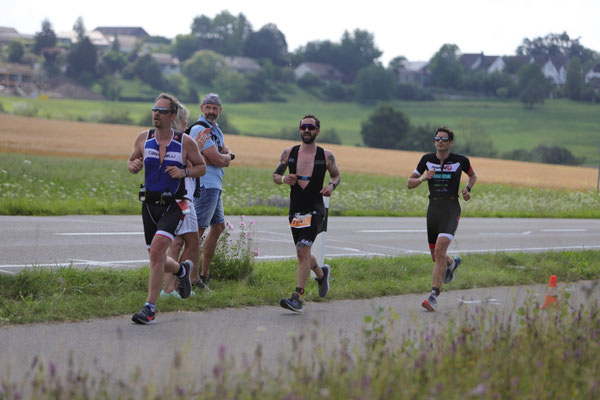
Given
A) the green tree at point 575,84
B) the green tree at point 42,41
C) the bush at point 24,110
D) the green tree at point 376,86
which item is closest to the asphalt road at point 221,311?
the bush at point 24,110

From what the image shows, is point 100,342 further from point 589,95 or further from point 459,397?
point 589,95

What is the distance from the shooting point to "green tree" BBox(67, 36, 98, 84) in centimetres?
13362

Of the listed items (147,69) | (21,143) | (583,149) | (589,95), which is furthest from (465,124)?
(21,143)

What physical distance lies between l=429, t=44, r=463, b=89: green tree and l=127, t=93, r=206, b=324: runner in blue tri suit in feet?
470

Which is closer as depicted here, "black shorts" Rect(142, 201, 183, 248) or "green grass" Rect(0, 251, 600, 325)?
"black shorts" Rect(142, 201, 183, 248)

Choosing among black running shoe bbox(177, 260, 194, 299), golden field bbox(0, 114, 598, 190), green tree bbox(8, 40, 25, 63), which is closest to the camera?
black running shoe bbox(177, 260, 194, 299)

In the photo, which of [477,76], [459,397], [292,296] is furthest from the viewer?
[477,76]

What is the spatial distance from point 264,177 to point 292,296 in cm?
3295

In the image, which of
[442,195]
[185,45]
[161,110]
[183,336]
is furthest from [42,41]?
[183,336]

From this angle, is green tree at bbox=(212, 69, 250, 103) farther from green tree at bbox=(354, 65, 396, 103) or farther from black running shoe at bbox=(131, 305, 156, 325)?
black running shoe at bbox=(131, 305, 156, 325)

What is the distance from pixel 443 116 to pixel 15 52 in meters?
74.7

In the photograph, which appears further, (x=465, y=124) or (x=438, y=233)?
(x=465, y=124)

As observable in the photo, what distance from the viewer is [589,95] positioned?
139750 millimetres

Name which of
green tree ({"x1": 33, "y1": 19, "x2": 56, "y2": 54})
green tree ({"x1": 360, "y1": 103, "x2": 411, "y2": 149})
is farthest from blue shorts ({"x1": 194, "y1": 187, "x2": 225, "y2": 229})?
green tree ({"x1": 33, "y1": 19, "x2": 56, "y2": 54})
